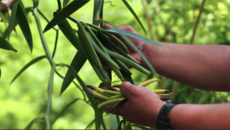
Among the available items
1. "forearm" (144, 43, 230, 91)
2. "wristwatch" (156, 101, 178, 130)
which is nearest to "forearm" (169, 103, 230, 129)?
"wristwatch" (156, 101, 178, 130)

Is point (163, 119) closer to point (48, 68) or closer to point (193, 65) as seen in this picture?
point (193, 65)

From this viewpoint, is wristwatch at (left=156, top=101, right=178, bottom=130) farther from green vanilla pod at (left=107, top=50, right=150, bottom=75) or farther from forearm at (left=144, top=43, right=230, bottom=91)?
forearm at (left=144, top=43, right=230, bottom=91)

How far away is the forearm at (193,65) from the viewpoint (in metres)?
0.53

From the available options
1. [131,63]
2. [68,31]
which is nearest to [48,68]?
[68,31]

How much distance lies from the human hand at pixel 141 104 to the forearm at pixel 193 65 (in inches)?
7.9

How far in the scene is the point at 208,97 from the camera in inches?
35.1

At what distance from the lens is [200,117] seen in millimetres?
318

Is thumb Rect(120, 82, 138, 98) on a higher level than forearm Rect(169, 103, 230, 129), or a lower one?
higher

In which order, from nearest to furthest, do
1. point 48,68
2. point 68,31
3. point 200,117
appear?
point 200,117, point 68,31, point 48,68

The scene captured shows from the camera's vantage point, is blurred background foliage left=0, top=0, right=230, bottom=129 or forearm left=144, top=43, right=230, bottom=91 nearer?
forearm left=144, top=43, right=230, bottom=91

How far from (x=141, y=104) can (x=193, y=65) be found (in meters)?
0.25

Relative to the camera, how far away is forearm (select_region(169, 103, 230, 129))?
313 mm

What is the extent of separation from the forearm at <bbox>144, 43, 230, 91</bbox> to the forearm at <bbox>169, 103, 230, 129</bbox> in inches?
Result: 8.0

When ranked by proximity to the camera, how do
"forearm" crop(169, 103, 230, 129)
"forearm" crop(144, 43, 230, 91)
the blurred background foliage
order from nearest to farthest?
"forearm" crop(169, 103, 230, 129), "forearm" crop(144, 43, 230, 91), the blurred background foliage
